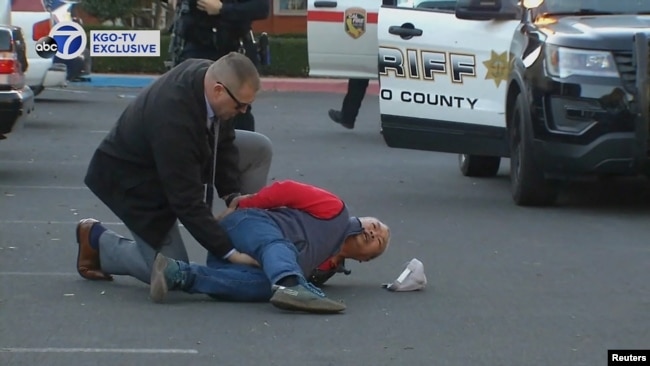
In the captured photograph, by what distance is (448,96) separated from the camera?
1046cm

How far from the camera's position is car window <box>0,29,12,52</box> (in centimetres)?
1059

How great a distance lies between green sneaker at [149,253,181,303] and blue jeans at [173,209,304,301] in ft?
0.19

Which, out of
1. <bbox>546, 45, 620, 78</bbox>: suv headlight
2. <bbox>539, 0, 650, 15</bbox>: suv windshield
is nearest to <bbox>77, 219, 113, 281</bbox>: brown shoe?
<bbox>546, 45, 620, 78</bbox>: suv headlight

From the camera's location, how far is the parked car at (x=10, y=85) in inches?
415

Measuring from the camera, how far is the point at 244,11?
370 inches

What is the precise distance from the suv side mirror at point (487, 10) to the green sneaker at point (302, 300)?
14.2 ft

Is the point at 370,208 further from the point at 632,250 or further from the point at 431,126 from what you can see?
the point at 632,250

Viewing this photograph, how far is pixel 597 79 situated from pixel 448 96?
1.49 meters

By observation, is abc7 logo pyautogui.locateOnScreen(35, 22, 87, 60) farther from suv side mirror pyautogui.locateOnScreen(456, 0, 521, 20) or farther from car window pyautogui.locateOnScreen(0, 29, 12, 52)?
suv side mirror pyautogui.locateOnScreen(456, 0, 521, 20)

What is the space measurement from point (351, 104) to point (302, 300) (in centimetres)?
967

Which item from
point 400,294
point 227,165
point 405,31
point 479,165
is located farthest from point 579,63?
point 227,165

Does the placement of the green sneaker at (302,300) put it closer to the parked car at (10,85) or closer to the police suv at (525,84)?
the police suv at (525,84)

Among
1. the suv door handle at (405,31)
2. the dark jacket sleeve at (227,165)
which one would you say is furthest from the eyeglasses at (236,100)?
the suv door handle at (405,31)

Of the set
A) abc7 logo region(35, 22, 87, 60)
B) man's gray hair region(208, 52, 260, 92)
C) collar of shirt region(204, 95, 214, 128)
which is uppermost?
man's gray hair region(208, 52, 260, 92)
